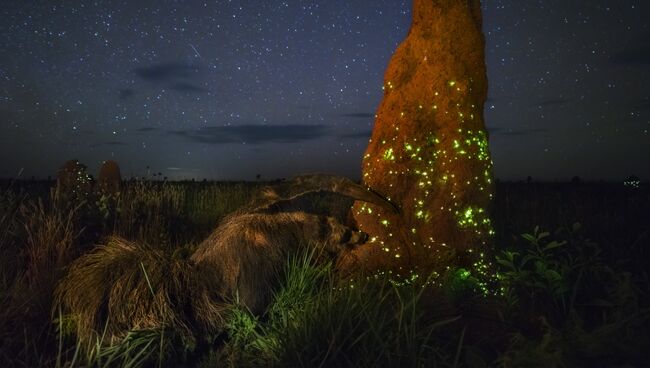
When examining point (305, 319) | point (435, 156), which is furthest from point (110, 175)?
point (305, 319)

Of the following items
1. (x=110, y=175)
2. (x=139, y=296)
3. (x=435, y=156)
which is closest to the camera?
(x=139, y=296)

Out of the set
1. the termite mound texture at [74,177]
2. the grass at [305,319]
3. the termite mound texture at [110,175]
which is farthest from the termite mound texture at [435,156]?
the termite mound texture at [110,175]

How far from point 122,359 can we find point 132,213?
4727 mm

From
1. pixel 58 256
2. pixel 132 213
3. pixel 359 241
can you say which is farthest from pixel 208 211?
pixel 359 241

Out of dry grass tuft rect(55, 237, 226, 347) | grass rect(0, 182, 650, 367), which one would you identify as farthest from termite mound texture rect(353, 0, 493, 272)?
dry grass tuft rect(55, 237, 226, 347)

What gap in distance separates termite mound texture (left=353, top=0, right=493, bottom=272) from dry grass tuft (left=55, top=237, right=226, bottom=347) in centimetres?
176

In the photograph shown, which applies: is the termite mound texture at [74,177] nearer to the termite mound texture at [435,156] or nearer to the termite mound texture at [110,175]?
the termite mound texture at [110,175]

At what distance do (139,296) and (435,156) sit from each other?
3343 mm

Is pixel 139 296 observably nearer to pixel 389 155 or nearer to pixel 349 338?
pixel 349 338

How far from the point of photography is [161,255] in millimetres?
5793

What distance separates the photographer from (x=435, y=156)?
6.39 m

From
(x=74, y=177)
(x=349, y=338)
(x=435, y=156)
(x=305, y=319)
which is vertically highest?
(x=435, y=156)

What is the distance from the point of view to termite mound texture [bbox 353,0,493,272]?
6246mm

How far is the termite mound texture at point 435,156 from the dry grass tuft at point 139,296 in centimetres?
176
